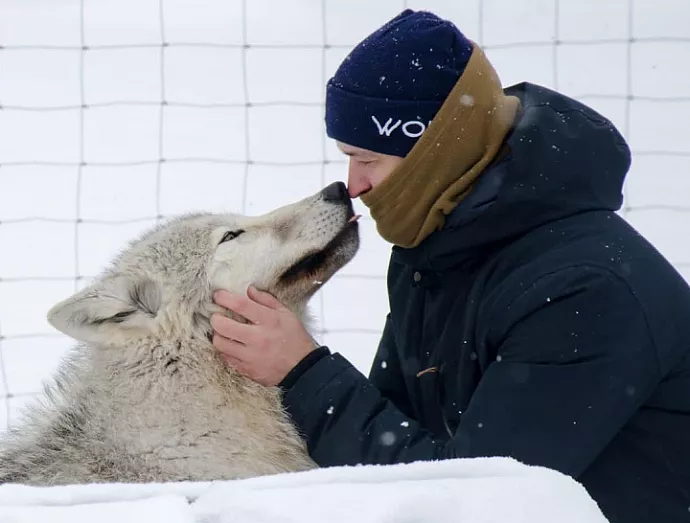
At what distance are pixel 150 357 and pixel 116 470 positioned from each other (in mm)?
368

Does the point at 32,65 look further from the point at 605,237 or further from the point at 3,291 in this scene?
the point at 605,237

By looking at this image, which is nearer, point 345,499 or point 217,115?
point 345,499

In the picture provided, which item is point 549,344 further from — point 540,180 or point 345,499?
point 345,499

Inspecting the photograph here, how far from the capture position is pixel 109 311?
292cm

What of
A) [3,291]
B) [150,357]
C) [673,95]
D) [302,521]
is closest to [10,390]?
[3,291]

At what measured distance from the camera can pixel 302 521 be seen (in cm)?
146

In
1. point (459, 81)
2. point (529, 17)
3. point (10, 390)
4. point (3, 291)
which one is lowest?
point (10, 390)

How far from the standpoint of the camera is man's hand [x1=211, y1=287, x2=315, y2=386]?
289cm

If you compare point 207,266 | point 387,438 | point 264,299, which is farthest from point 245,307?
point 387,438

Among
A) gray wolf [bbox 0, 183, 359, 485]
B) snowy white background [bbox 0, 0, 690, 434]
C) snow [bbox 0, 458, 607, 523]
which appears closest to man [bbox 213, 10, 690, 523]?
gray wolf [bbox 0, 183, 359, 485]

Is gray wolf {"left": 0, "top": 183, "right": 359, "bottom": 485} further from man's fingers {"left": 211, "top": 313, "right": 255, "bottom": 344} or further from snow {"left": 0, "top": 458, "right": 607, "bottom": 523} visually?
snow {"left": 0, "top": 458, "right": 607, "bottom": 523}

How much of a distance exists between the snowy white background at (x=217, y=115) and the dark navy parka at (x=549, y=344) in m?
2.82

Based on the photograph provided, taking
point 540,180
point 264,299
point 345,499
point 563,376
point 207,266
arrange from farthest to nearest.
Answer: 1. point 207,266
2. point 264,299
3. point 540,180
4. point 563,376
5. point 345,499

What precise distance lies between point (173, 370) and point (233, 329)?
0.22 m
